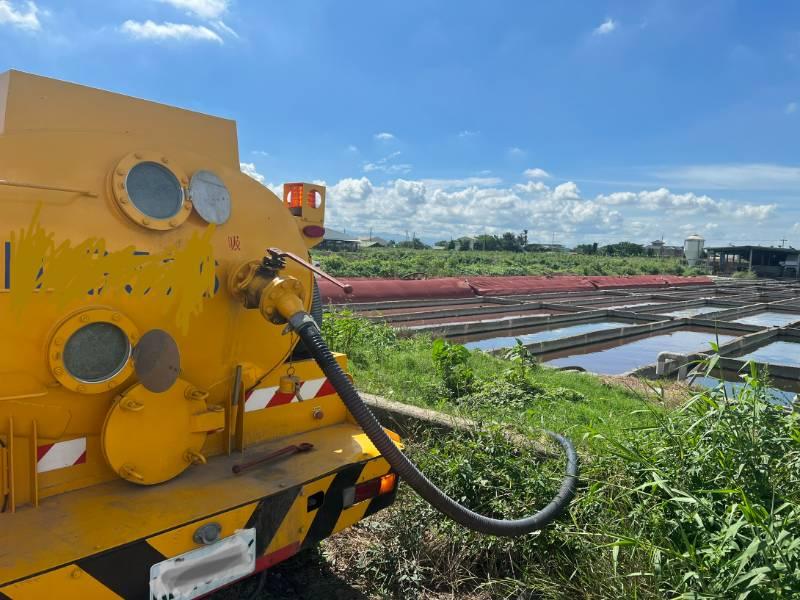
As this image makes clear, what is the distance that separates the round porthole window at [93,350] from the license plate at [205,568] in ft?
2.30

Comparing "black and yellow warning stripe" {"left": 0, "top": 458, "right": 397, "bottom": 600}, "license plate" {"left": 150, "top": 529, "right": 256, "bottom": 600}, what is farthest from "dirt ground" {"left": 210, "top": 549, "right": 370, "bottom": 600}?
"license plate" {"left": 150, "top": 529, "right": 256, "bottom": 600}

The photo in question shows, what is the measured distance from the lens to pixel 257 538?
7.25 ft

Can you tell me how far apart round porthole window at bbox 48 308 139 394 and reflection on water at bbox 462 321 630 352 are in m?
8.43

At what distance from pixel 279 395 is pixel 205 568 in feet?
3.17

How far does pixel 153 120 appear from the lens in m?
2.35

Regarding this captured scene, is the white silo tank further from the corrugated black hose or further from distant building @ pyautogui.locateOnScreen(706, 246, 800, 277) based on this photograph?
the corrugated black hose

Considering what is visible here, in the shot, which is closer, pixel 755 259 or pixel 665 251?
pixel 755 259

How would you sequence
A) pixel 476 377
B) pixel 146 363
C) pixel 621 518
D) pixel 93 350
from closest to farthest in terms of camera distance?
1. pixel 93 350
2. pixel 146 363
3. pixel 621 518
4. pixel 476 377

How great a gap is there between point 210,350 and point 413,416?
6.66 ft

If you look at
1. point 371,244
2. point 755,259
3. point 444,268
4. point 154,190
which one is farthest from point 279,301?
point 371,244

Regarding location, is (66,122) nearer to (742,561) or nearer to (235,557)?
(235,557)

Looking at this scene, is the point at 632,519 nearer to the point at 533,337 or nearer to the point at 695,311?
the point at 533,337

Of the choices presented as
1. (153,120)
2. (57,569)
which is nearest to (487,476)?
(57,569)

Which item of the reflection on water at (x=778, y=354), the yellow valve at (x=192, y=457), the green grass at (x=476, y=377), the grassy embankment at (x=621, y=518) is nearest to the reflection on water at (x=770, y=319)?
the reflection on water at (x=778, y=354)
